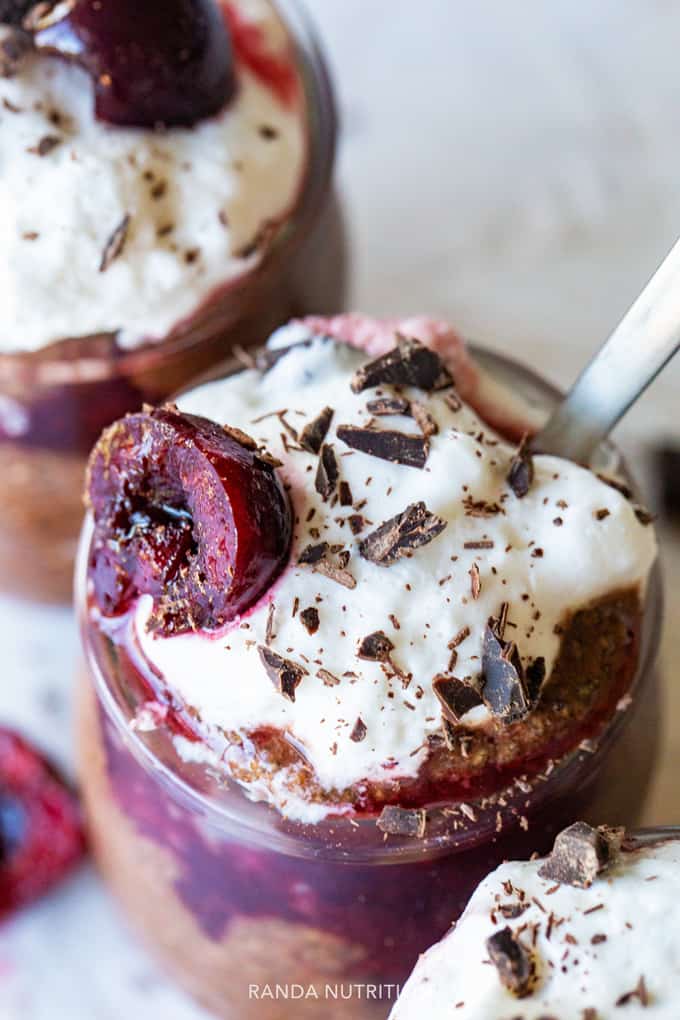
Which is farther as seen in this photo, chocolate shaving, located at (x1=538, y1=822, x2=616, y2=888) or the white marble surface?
the white marble surface

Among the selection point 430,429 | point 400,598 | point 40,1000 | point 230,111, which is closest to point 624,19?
point 230,111

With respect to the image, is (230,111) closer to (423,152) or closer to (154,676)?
(154,676)

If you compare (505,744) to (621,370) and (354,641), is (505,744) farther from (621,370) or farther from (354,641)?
(621,370)

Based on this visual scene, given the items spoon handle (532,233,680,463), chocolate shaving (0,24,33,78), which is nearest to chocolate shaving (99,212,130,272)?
chocolate shaving (0,24,33,78)

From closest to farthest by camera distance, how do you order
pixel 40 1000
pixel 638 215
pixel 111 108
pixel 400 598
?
pixel 400 598
pixel 111 108
pixel 40 1000
pixel 638 215

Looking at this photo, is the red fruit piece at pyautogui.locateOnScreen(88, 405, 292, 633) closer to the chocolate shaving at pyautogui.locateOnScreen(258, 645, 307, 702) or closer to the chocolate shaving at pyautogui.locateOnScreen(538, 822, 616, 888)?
the chocolate shaving at pyautogui.locateOnScreen(258, 645, 307, 702)

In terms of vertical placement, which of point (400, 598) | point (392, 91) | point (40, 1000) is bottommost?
point (40, 1000)

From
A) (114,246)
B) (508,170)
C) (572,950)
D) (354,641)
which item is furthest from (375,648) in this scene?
(508,170)

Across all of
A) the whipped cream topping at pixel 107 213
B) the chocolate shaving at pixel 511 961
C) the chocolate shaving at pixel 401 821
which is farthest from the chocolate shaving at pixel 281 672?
the whipped cream topping at pixel 107 213
